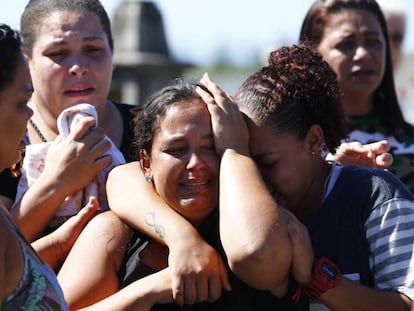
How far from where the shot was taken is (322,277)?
115 inches

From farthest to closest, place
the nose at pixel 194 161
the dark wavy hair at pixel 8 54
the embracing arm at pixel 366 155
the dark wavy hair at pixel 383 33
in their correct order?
the dark wavy hair at pixel 383 33, the embracing arm at pixel 366 155, the nose at pixel 194 161, the dark wavy hair at pixel 8 54

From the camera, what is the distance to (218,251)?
3115 mm

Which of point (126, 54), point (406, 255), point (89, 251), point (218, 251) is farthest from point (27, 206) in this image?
point (126, 54)

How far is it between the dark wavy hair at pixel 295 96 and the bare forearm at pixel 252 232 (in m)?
0.29

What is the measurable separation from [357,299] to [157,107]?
0.91 m

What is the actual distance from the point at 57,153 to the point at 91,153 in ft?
0.48

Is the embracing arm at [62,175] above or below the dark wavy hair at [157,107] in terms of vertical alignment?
below

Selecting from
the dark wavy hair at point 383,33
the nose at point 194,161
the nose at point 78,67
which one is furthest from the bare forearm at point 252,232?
the dark wavy hair at point 383,33

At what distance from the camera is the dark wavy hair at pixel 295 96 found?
318cm

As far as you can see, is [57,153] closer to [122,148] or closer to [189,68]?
[122,148]

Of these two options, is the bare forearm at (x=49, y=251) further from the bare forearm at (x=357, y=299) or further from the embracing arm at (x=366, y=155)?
the embracing arm at (x=366, y=155)

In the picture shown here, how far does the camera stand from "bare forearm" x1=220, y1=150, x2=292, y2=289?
9.48 feet

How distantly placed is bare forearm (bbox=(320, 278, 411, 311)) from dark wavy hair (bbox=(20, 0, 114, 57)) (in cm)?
172

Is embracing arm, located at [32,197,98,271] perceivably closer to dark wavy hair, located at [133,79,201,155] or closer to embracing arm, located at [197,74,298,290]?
dark wavy hair, located at [133,79,201,155]
